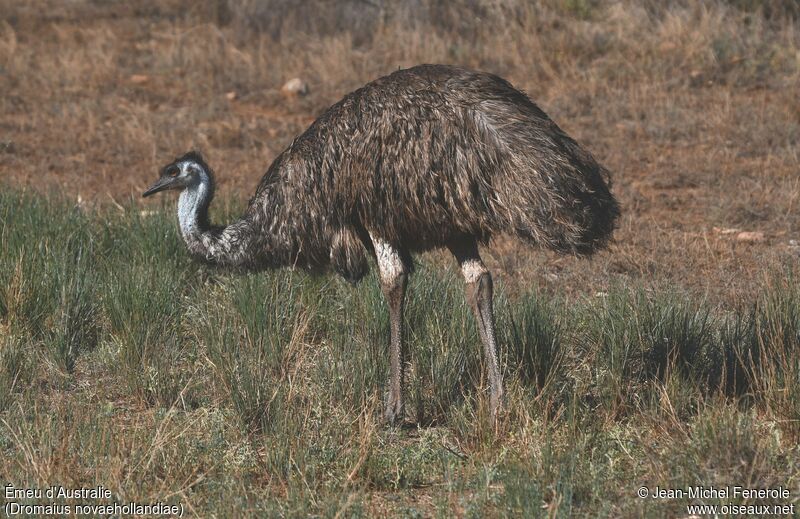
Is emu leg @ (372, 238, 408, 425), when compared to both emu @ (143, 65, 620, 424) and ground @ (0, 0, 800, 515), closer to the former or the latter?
emu @ (143, 65, 620, 424)

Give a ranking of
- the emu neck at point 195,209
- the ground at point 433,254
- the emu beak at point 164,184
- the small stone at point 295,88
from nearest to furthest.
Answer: the ground at point 433,254 → the emu neck at point 195,209 → the emu beak at point 164,184 → the small stone at point 295,88

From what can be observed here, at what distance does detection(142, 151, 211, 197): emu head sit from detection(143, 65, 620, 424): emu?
1.18 ft

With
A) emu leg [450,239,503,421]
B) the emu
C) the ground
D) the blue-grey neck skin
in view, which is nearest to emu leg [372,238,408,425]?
the emu

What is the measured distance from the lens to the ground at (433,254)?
16.7ft

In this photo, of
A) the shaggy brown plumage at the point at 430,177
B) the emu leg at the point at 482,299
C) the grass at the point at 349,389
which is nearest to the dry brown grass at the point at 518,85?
the grass at the point at 349,389

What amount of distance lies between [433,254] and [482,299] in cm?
228

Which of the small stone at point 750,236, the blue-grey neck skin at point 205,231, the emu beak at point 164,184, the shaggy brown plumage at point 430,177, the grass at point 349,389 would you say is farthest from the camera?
the small stone at point 750,236

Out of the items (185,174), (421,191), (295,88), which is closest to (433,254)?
(185,174)

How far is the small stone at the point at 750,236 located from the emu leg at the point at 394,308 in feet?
11.7

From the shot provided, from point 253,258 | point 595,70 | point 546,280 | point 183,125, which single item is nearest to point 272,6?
point 183,125

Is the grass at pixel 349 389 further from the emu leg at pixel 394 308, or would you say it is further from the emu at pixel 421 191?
the emu at pixel 421 191

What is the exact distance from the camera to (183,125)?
1181 centimetres

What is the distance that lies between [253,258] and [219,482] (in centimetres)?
142

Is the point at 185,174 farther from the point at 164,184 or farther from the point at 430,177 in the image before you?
the point at 430,177
